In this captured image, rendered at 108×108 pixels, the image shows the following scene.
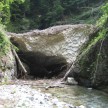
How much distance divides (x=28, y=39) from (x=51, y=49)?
162 centimetres

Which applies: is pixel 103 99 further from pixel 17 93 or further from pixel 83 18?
pixel 83 18

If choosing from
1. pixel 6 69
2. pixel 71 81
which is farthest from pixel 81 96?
pixel 6 69

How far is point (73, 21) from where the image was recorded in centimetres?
4644

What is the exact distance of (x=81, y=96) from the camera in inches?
483

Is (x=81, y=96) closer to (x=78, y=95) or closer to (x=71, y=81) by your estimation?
(x=78, y=95)

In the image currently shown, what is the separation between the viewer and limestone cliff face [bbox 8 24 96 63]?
20.3 meters

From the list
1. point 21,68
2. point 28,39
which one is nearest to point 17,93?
point 21,68

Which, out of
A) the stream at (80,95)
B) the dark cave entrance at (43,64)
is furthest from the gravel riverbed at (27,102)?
the dark cave entrance at (43,64)

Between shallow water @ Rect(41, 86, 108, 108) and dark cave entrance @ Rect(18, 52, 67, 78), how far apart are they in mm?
6656

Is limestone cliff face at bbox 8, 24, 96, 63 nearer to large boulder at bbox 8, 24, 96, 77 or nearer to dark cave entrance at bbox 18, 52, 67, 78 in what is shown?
large boulder at bbox 8, 24, 96, 77

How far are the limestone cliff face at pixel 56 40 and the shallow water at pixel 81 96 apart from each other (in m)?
6.23

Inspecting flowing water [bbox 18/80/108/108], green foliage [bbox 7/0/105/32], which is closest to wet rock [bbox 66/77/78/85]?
flowing water [bbox 18/80/108/108]

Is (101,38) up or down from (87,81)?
up

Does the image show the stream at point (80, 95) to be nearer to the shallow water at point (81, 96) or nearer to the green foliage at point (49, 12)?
the shallow water at point (81, 96)
